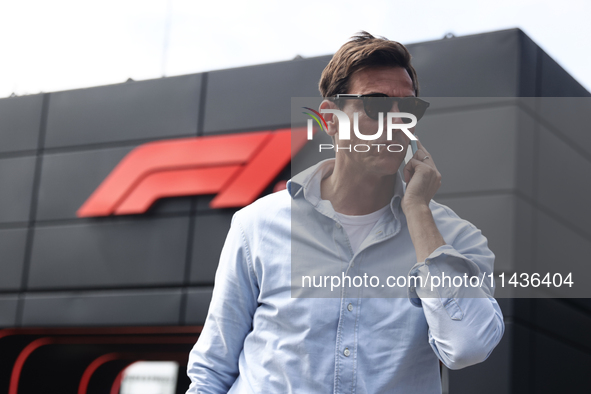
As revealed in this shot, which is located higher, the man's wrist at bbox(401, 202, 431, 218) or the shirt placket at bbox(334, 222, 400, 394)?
the man's wrist at bbox(401, 202, 431, 218)

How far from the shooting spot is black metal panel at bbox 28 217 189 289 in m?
6.20

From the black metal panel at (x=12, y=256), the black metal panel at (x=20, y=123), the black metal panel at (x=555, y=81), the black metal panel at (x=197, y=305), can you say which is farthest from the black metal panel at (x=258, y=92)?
the black metal panel at (x=12, y=256)

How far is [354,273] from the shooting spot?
1.73m

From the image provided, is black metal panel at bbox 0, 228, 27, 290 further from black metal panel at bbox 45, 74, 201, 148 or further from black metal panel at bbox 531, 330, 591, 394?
black metal panel at bbox 531, 330, 591, 394

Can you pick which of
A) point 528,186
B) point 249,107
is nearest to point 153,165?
point 249,107

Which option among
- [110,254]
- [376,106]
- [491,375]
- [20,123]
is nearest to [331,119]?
[376,106]

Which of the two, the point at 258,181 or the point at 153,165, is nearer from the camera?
the point at 258,181

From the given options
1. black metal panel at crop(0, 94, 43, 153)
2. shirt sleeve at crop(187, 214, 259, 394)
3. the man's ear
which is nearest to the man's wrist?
the man's ear

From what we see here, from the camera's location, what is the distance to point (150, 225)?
6.36m

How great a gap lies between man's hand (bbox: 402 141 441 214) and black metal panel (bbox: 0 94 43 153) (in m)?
6.09

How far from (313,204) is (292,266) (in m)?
0.24

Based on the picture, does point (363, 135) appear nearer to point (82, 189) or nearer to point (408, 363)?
point (408, 363)

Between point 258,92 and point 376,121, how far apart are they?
4.54 metres

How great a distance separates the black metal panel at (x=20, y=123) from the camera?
717cm
